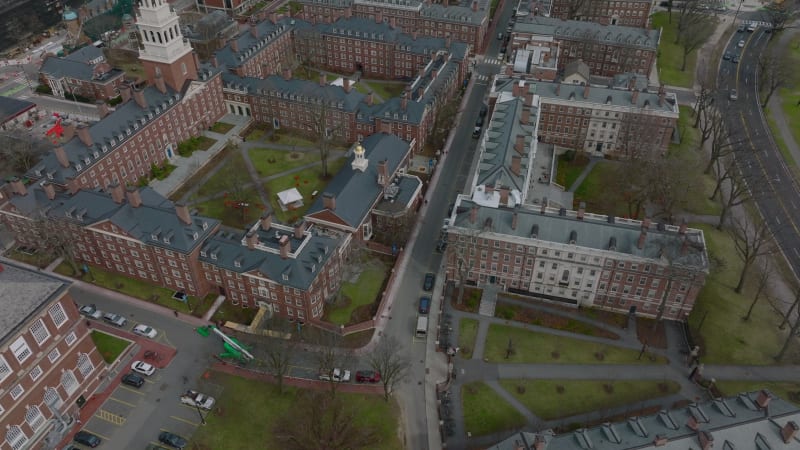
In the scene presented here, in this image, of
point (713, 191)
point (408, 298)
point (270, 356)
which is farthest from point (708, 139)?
point (270, 356)

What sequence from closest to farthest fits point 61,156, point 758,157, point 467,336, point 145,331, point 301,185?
point 145,331, point 467,336, point 61,156, point 301,185, point 758,157

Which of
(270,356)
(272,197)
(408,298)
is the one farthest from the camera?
(272,197)

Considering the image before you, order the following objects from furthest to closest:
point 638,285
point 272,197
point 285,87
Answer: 1. point 285,87
2. point 272,197
3. point 638,285

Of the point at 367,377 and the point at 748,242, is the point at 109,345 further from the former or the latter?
the point at 748,242

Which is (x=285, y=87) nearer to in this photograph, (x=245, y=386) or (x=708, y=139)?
(x=245, y=386)

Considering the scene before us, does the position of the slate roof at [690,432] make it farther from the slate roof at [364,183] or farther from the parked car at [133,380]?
the parked car at [133,380]

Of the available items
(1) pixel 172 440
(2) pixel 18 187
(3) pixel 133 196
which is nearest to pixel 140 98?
(2) pixel 18 187

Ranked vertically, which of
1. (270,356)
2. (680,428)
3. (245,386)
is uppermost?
(680,428)

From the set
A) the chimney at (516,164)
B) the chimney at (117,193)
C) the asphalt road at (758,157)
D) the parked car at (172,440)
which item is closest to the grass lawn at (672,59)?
the asphalt road at (758,157)
